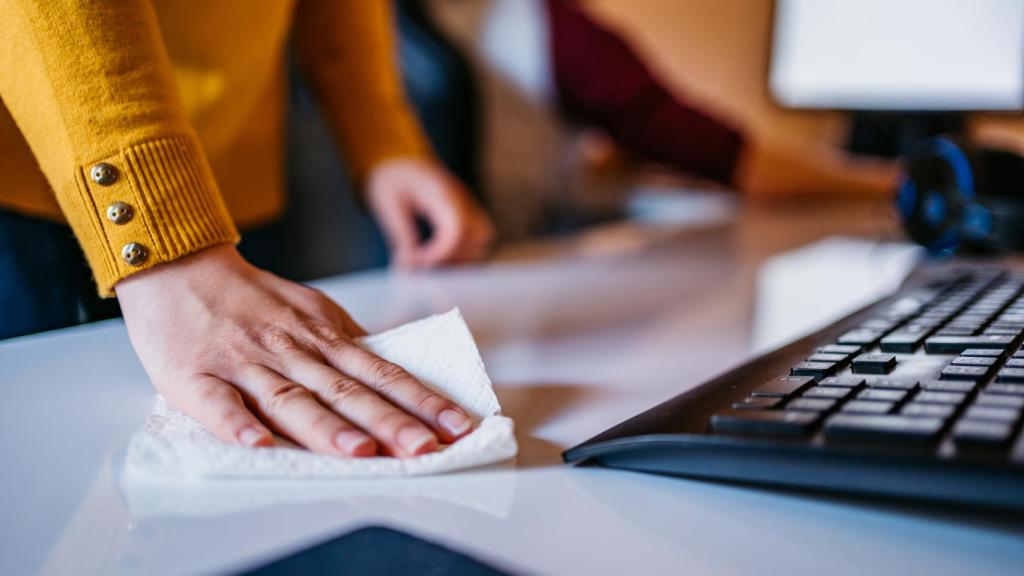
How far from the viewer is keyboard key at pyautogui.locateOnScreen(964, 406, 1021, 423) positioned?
11.0 inches

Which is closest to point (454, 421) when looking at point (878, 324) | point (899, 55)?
point (878, 324)

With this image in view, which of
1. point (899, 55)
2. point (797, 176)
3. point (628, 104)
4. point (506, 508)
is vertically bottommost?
point (506, 508)

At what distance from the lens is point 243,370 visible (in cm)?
37

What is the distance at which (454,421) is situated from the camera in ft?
1.14

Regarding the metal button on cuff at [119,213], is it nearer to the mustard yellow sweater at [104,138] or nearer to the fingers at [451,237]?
the mustard yellow sweater at [104,138]

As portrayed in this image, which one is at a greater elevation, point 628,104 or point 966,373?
point 628,104

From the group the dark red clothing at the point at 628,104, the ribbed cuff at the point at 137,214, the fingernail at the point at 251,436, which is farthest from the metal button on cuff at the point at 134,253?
the dark red clothing at the point at 628,104

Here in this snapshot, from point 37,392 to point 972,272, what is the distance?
63 cm

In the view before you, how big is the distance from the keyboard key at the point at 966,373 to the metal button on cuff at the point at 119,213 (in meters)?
0.36

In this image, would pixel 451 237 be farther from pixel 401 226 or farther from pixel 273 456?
pixel 273 456

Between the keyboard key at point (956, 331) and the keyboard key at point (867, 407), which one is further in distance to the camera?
the keyboard key at point (956, 331)

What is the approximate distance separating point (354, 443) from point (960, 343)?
0.27m

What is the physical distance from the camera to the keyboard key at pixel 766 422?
0.96 feet

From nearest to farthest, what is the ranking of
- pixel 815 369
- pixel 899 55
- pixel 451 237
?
pixel 815 369 < pixel 451 237 < pixel 899 55
